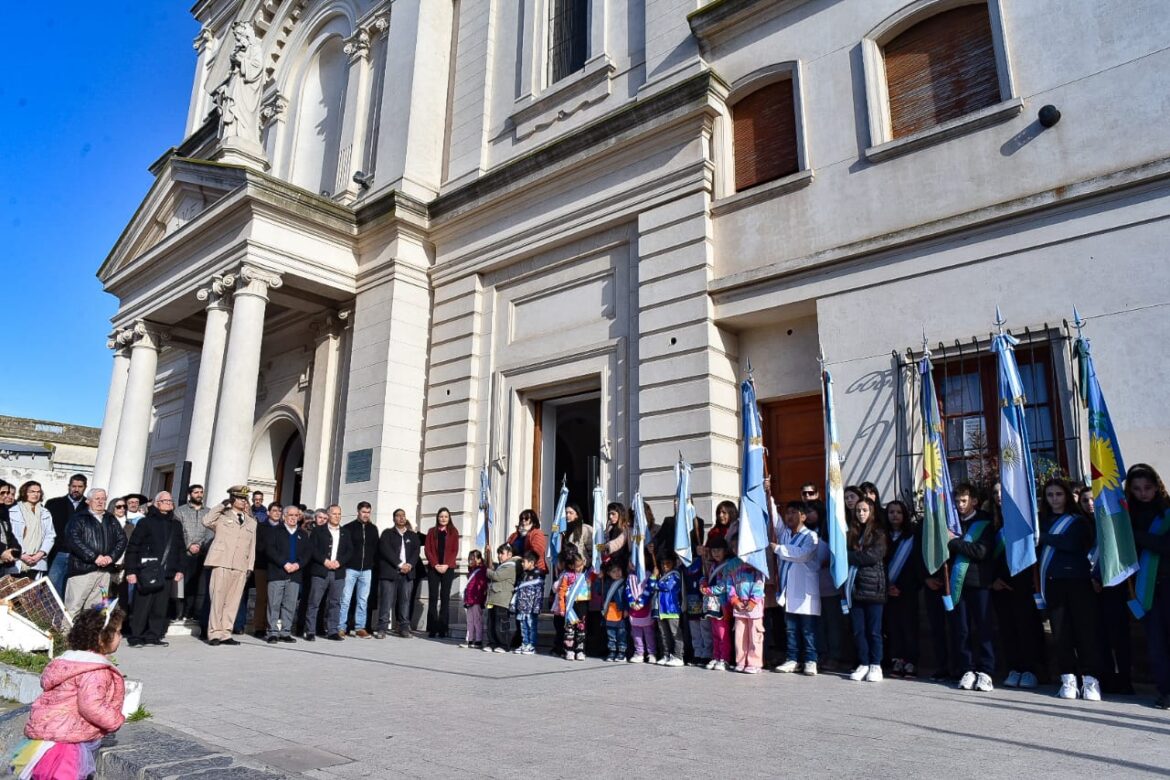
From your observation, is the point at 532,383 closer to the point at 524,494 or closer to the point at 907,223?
the point at 524,494

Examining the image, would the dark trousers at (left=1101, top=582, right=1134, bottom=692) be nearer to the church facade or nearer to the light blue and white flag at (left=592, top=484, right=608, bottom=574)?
the church facade

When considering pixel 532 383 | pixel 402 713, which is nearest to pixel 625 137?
pixel 532 383

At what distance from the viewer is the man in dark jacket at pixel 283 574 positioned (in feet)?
37.3

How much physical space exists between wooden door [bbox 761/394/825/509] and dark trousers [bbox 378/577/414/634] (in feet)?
19.4

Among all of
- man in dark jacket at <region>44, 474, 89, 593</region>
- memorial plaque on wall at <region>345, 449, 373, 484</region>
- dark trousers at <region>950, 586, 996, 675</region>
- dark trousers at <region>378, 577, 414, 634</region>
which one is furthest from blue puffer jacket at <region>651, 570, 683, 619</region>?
man in dark jacket at <region>44, 474, 89, 593</region>

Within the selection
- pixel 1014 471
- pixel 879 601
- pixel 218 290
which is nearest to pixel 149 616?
pixel 218 290

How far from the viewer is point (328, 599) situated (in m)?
12.0

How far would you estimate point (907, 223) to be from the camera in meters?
10.1

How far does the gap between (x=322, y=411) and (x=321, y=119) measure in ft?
27.3

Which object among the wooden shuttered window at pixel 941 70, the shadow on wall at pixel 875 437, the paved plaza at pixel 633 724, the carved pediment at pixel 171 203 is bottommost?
the paved plaza at pixel 633 724

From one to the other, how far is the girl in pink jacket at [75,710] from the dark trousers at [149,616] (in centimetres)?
708

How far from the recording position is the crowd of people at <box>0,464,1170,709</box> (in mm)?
6949

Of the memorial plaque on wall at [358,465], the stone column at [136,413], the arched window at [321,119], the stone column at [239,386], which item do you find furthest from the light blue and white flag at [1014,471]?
the stone column at [136,413]

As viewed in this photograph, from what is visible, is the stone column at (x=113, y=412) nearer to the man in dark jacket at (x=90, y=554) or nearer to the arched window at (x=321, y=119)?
the arched window at (x=321, y=119)
